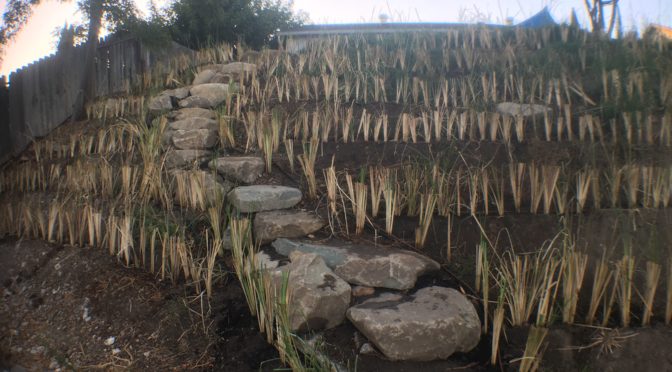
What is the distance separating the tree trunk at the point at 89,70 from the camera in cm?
708

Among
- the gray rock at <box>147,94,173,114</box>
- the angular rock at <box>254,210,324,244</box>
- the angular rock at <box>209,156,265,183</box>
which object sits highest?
the gray rock at <box>147,94,173,114</box>

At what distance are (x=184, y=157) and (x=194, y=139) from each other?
0.31 metres

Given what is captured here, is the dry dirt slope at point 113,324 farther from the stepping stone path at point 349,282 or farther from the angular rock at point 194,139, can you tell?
the angular rock at point 194,139

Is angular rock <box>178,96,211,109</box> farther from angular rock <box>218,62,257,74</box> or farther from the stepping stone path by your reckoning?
the stepping stone path

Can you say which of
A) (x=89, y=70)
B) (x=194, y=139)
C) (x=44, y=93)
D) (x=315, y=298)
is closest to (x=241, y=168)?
(x=194, y=139)

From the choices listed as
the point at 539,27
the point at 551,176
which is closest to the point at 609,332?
the point at 551,176

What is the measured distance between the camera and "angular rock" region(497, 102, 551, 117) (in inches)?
179

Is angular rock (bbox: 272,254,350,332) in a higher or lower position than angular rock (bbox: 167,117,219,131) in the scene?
lower

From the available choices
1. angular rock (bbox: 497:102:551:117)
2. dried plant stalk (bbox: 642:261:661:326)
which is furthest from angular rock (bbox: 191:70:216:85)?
dried plant stalk (bbox: 642:261:661:326)

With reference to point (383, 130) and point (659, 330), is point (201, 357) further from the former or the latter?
point (383, 130)

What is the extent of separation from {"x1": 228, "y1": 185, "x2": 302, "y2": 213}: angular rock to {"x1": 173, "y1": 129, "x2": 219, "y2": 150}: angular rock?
3.89 ft

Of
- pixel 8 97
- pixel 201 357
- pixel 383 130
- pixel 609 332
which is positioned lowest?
pixel 201 357

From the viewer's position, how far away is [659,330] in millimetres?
2209

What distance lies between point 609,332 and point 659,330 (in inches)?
9.0
